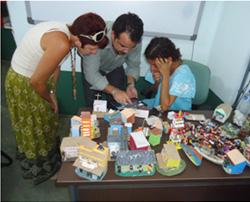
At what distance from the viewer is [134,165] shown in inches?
41.4

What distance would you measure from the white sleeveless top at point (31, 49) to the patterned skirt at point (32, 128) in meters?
0.05

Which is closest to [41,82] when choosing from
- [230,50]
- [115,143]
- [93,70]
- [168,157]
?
[93,70]

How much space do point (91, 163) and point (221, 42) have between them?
157 cm

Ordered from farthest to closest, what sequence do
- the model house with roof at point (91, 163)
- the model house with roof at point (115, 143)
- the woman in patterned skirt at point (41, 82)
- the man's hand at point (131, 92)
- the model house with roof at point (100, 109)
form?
the man's hand at point (131, 92) < the model house with roof at point (100, 109) < the woman in patterned skirt at point (41, 82) < the model house with roof at point (115, 143) < the model house with roof at point (91, 163)

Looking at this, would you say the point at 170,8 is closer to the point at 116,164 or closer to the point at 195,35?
the point at 195,35

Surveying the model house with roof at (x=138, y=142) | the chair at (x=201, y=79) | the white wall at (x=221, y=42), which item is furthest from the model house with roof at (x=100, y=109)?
the white wall at (x=221, y=42)

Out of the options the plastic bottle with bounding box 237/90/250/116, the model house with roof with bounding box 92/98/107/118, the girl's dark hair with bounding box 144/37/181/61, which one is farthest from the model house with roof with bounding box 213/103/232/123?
the model house with roof with bounding box 92/98/107/118

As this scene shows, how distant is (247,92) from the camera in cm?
158

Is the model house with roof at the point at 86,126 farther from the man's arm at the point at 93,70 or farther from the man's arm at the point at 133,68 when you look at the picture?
the man's arm at the point at 133,68

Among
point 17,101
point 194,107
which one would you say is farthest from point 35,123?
point 194,107

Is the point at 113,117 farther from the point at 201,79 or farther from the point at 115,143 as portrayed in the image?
the point at 201,79

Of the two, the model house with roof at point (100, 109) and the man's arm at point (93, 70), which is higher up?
the man's arm at point (93, 70)

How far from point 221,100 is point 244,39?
1.70ft

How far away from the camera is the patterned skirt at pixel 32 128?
147cm
